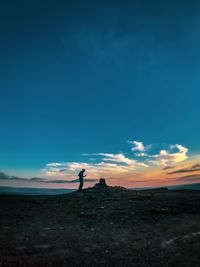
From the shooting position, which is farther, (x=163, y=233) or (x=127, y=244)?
(x=163, y=233)

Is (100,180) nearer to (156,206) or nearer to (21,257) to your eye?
(156,206)

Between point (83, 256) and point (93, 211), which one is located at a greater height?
point (93, 211)

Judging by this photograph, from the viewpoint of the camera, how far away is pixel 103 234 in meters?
11.5

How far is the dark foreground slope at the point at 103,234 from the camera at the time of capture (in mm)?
8180

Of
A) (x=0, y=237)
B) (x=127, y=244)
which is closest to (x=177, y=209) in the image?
(x=127, y=244)

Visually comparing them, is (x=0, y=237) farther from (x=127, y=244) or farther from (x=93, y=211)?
(x=93, y=211)

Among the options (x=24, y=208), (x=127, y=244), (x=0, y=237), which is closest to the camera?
Result: (x=127, y=244)

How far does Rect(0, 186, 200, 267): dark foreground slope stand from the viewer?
8180 mm

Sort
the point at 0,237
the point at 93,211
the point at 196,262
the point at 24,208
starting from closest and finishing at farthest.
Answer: the point at 196,262
the point at 0,237
the point at 93,211
the point at 24,208

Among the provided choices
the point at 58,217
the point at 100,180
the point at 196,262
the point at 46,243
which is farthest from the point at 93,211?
the point at 100,180

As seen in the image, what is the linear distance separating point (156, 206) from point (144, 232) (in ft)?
19.6

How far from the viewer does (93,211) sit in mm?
16766

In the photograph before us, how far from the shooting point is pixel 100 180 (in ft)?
98.9

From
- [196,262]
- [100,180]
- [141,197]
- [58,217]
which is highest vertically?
[100,180]
